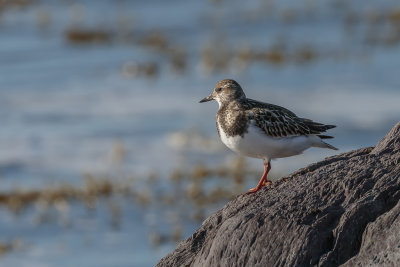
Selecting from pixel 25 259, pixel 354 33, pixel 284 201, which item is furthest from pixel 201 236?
pixel 354 33

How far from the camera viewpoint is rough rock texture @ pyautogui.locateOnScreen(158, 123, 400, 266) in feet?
19.1

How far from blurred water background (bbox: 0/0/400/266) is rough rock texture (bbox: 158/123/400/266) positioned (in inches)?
300

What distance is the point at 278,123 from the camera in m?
8.05

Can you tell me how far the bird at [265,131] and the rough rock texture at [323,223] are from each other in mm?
1314

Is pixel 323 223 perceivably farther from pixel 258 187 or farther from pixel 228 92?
pixel 228 92

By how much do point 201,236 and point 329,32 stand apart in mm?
20633

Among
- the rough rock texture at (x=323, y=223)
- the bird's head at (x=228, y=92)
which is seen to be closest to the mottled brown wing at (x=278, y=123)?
the bird's head at (x=228, y=92)

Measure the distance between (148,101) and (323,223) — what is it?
1575 centimetres

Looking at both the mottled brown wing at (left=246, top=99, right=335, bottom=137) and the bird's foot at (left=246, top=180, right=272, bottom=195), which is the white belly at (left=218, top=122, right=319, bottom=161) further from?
the bird's foot at (left=246, top=180, right=272, bottom=195)

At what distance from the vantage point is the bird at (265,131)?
798 centimetres

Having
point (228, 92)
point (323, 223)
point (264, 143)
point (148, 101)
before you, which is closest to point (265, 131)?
point (264, 143)

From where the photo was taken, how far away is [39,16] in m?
28.8

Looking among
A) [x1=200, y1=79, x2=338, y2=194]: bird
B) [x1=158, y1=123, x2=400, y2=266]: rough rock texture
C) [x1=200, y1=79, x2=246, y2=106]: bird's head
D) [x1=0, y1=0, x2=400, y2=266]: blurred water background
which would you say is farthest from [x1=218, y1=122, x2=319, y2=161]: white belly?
[x1=0, y1=0, x2=400, y2=266]: blurred water background

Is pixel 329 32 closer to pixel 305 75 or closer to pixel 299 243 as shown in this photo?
pixel 305 75
